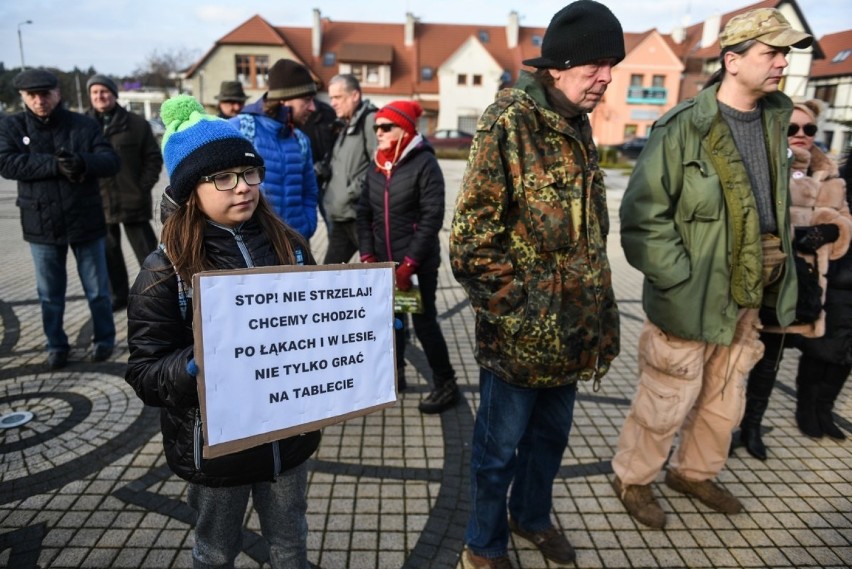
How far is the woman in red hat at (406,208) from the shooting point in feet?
10.9

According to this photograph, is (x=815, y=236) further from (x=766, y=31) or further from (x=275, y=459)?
(x=275, y=459)

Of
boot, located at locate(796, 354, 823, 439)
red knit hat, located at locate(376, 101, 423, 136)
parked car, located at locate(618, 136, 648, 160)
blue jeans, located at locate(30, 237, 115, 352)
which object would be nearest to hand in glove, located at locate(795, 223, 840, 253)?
boot, located at locate(796, 354, 823, 439)

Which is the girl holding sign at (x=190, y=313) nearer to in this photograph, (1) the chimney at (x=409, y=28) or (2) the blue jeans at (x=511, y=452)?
(2) the blue jeans at (x=511, y=452)

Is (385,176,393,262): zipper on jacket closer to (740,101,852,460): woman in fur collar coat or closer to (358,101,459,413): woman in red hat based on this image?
(358,101,459,413): woman in red hat

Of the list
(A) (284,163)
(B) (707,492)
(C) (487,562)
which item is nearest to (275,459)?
(C) (487,562)

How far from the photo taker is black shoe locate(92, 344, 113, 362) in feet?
14.0

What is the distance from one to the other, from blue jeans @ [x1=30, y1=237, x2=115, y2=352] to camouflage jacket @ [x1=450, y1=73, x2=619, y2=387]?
3.50 metres

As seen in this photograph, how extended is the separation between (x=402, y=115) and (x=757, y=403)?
284 centimetres

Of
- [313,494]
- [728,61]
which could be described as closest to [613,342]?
[728,61]

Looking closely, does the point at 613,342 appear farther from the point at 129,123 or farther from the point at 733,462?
the point at 129,123

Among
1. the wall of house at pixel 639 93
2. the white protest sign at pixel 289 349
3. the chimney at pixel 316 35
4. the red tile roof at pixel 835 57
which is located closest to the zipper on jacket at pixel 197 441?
the white protest sign at pixel 289 349

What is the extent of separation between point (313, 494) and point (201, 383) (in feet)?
5.30

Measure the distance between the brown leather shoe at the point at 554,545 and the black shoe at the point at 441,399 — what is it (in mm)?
1275

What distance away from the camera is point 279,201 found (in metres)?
3.47
